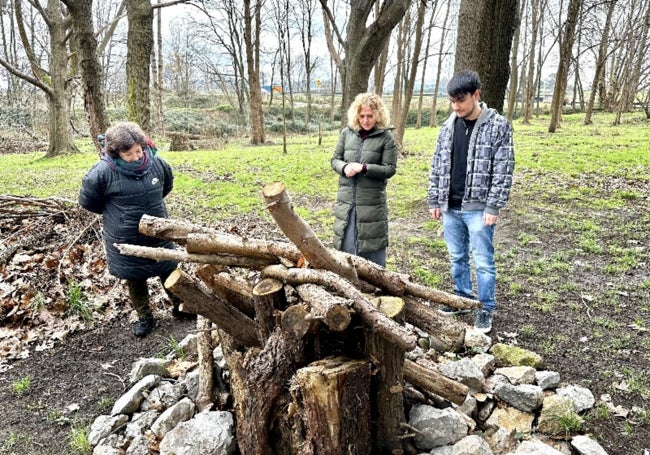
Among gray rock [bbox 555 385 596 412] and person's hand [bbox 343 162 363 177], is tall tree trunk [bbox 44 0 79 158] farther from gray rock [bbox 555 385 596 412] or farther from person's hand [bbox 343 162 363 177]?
gray rock [bbox 555 385 596 412]

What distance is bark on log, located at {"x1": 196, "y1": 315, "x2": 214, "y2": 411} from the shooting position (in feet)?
8.85

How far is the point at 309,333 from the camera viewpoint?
2.09 meters

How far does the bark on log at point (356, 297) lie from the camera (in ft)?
5.82

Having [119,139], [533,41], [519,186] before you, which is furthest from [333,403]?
[533,41]

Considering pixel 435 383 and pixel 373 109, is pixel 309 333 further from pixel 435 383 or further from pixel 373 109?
pixel 373 109

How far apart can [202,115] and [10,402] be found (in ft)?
94.2

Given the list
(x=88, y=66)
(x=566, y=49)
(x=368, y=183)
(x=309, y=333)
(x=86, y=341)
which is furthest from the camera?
(x=566, y=49)

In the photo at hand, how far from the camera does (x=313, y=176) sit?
36.6ft

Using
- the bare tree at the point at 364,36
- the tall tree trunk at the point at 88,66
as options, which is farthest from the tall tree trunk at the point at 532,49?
the tall tree trunk at the point at 88,66

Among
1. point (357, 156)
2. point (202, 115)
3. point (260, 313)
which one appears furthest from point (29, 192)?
point (202, 115)

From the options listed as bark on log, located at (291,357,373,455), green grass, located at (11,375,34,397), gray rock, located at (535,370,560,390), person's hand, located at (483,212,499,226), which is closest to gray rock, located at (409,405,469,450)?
bark on log, located at (291,357,373,455)

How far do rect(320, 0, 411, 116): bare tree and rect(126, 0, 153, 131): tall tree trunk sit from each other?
3233 millimetres

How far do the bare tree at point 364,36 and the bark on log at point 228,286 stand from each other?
19.1 ft

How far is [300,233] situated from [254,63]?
62.2 feet
